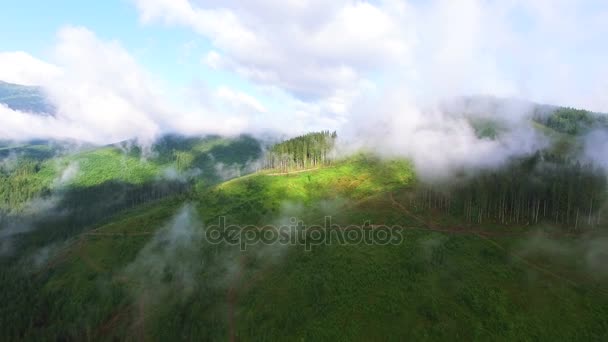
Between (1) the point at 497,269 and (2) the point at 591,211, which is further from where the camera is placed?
(2) the point at 591,211

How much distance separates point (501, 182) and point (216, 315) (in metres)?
102

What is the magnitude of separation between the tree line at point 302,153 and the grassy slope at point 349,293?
54482mm

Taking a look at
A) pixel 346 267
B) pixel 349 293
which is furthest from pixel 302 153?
pixel 349 293

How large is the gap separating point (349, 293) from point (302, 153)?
10554 centimetres

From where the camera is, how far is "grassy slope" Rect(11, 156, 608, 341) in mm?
75000

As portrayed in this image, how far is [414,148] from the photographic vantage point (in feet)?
609

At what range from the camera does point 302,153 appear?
600 ft

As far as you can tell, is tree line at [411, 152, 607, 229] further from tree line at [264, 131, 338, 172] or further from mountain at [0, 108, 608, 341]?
tree line at [264, 131, 338, 172]

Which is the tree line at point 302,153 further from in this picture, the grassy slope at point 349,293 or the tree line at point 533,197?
the tree line at point 533,197

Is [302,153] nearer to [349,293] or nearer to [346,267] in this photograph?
[346,267]

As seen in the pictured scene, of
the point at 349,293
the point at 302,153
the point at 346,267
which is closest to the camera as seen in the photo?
the point at 349,293

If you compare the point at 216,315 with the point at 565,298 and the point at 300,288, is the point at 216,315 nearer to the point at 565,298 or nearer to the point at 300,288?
the point at 300,288

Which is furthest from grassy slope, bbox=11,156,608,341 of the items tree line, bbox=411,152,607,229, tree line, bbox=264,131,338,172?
tree line, bbox=264,131,338,172

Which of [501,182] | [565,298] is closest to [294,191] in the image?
[501,182]
